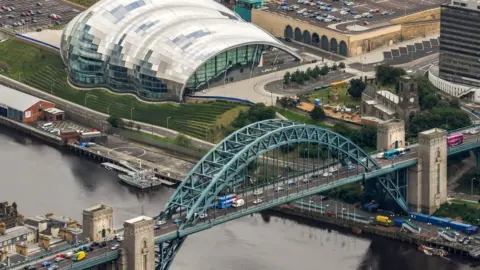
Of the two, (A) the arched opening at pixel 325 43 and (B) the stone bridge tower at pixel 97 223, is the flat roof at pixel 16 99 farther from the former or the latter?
(B) the stone bridge tower at pixel 97 223

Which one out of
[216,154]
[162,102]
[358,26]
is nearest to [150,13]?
[162,102]

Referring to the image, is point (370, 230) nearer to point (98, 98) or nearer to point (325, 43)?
point (98, 98)

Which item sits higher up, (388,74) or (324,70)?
(388,74)

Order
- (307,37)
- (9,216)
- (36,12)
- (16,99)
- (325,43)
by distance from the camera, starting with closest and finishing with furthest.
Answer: (9,216), (16,99), (325,43), (307,37), (36,12)

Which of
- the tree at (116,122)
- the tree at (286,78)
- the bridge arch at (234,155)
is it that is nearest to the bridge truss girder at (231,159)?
the bridge arch at (234,155)

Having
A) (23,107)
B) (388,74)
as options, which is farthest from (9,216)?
(388,74)

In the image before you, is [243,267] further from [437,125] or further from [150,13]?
[150,13]

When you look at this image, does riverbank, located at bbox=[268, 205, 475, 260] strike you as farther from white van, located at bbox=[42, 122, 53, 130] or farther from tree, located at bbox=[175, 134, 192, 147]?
white van, located at bbox=[42, 122, 53, 130]
